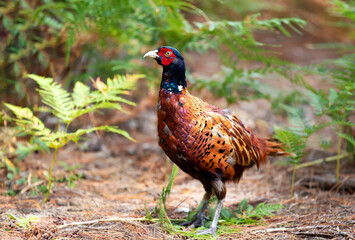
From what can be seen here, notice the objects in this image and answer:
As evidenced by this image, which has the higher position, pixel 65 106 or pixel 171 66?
pixel 171 66

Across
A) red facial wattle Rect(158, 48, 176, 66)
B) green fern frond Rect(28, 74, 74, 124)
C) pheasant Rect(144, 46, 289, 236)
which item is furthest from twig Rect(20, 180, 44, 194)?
red facial wattle Rect(158, 48, 176, 66)

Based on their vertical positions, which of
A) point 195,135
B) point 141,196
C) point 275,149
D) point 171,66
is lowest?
point 141,196

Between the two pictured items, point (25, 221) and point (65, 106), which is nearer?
point (25, 221)

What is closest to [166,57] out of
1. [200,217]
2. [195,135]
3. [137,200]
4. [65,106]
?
[195,135]

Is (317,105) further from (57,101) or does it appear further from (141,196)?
(57,101)

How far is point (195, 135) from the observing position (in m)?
3.37

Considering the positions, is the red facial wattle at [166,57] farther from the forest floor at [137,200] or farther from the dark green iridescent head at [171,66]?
the forest floor at [137,200]

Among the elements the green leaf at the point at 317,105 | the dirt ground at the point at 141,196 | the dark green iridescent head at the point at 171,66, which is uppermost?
the dark green iridescent head at the point at 171,66

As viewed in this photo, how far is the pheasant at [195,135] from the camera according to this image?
3375 mm

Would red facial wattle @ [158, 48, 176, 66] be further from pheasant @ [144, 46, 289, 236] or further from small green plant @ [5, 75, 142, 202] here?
small green plant @ [5, 75, 142, 202]

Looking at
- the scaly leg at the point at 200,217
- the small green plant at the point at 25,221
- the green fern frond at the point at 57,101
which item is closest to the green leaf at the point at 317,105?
the scaly leg at the point at 200,217

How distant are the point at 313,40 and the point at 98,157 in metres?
7.89

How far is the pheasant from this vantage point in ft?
11.1

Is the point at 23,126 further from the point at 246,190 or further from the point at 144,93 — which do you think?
the point at 144,93
